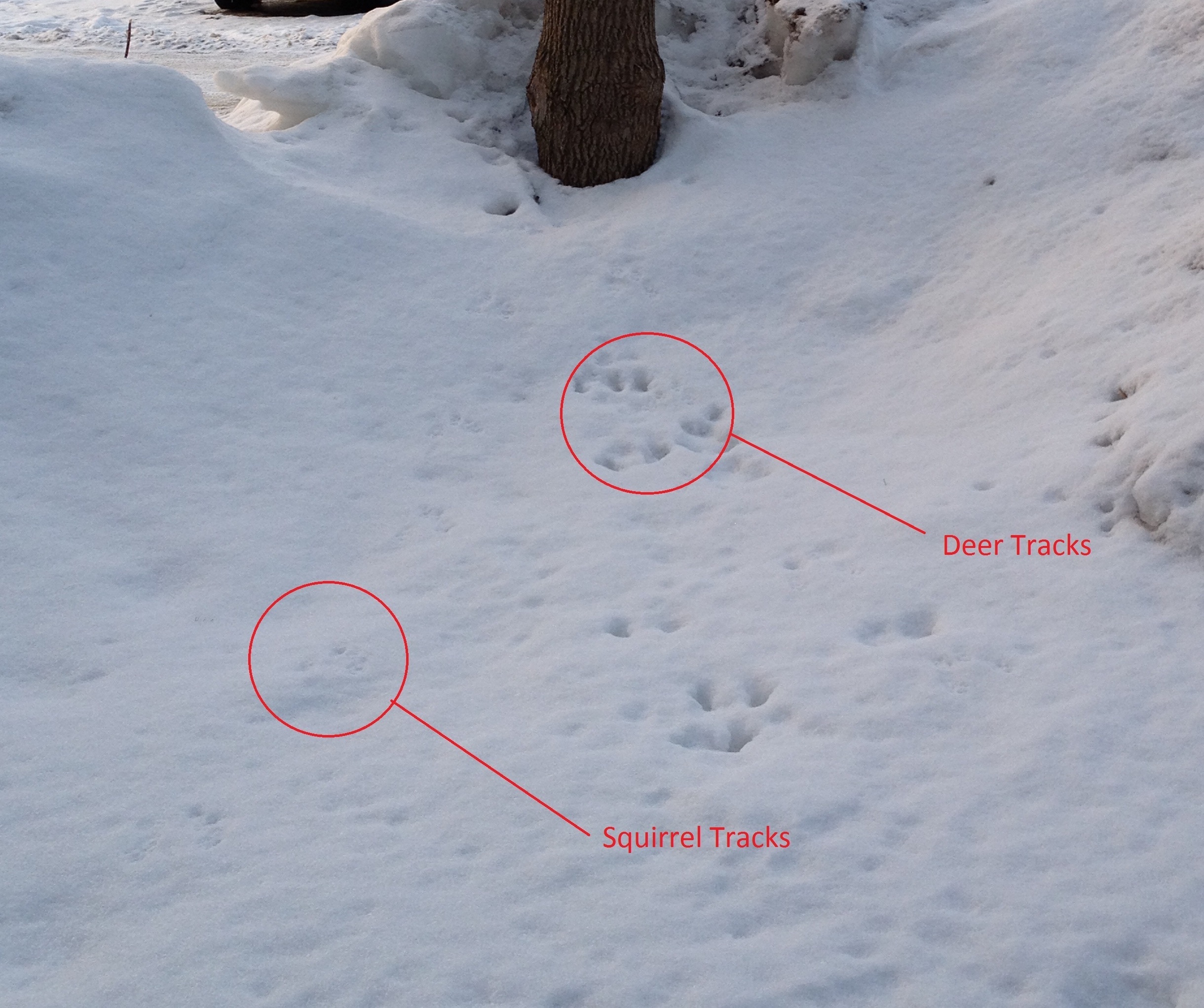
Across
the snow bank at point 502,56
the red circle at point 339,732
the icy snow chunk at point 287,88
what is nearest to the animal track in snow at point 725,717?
the red circle at point 339,732

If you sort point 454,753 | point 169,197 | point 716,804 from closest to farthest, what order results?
point 716,804 → point 454,753 → point 169,197

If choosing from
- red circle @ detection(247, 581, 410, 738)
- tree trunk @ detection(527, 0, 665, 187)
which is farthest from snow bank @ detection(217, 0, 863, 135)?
red circle @ detection(247, 581, 410, 738)

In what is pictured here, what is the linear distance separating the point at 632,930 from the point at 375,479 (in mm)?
2630

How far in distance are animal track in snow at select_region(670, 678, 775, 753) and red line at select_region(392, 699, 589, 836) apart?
0.48 meters

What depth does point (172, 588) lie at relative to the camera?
4297 millimetres

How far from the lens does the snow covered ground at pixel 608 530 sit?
116 inches

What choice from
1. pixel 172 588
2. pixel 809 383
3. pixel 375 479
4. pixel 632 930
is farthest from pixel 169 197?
pixel 632 930

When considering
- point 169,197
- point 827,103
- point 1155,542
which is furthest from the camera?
point 827,103

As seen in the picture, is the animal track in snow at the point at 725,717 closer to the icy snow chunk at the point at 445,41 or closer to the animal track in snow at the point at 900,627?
the animal track in snow at the point at 900,627

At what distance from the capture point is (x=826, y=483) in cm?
472

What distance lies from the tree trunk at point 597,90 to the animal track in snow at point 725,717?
394 cm

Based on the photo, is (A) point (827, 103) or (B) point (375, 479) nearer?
(B) point (375, 479)

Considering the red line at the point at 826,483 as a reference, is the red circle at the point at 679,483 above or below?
below

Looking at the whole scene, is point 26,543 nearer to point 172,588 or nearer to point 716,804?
point 172,588
